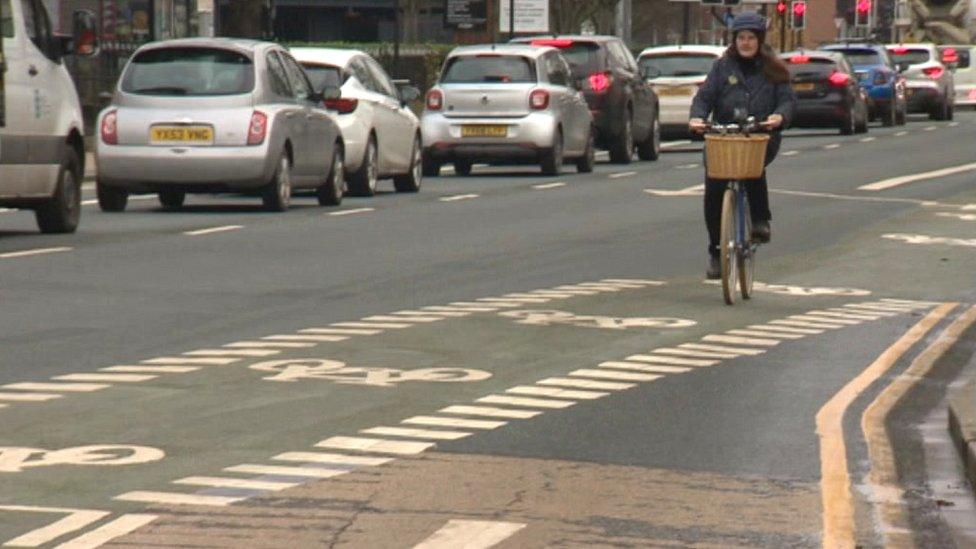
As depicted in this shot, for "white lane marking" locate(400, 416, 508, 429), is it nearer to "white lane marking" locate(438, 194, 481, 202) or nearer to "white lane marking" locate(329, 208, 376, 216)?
"white lane marking" locate(329, 208, 376, 216)

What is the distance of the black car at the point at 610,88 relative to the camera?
37500 mm

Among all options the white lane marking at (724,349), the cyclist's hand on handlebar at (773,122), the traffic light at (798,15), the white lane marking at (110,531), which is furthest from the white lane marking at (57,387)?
the traffic light at (798,15)

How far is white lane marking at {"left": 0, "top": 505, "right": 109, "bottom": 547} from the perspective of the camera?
25.0 feet

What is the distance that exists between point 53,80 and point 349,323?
7.61 meters

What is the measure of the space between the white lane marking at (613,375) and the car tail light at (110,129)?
42.0 ft

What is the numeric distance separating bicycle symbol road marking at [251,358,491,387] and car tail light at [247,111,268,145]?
12.1 m

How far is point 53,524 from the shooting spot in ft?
26.0

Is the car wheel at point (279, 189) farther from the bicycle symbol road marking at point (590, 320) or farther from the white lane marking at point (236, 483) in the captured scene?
the white lane marking at point (236, 483)

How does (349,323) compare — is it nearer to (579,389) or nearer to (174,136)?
(579,389)

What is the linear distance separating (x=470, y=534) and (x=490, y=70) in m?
26.0

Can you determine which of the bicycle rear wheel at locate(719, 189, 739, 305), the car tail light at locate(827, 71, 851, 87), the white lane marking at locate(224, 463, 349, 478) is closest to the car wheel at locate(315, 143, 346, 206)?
the bicycle rear wheel at locate(719, 189, 739, 305)

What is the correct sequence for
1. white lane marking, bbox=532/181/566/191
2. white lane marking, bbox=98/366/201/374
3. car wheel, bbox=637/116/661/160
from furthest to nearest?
car wheel, bbox=637/116/661/160 < white lane marking, bbox=532/181/566/191 < white lane marking, bbox=98/366/201/374

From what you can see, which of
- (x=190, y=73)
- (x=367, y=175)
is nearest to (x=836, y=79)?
(x=367, y=175)

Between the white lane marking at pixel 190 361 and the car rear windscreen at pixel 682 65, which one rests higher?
the white lane marking at pixel 190 361
